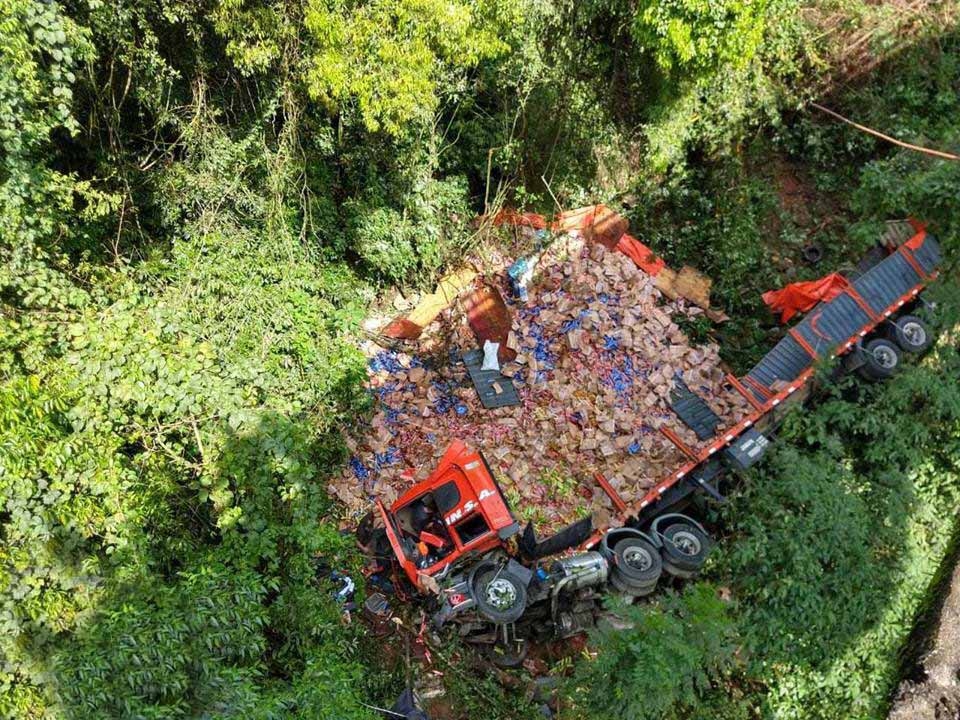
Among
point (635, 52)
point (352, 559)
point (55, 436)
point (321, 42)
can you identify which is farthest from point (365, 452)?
point (635, 52)

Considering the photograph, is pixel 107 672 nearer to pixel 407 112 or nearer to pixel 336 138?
pixel 407 112

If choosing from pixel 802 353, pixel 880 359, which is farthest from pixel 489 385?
pixel 880 359

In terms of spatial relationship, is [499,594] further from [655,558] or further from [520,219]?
[520,219]

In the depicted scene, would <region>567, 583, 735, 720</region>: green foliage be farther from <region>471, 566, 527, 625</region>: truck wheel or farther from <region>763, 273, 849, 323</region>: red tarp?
<region>763, 273, 849, 323</region>: red tarp

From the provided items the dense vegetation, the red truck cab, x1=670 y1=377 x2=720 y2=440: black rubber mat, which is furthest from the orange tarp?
the red truck cab

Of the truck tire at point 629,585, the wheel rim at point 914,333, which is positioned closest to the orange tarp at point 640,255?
the wheel rim at point 914,333
